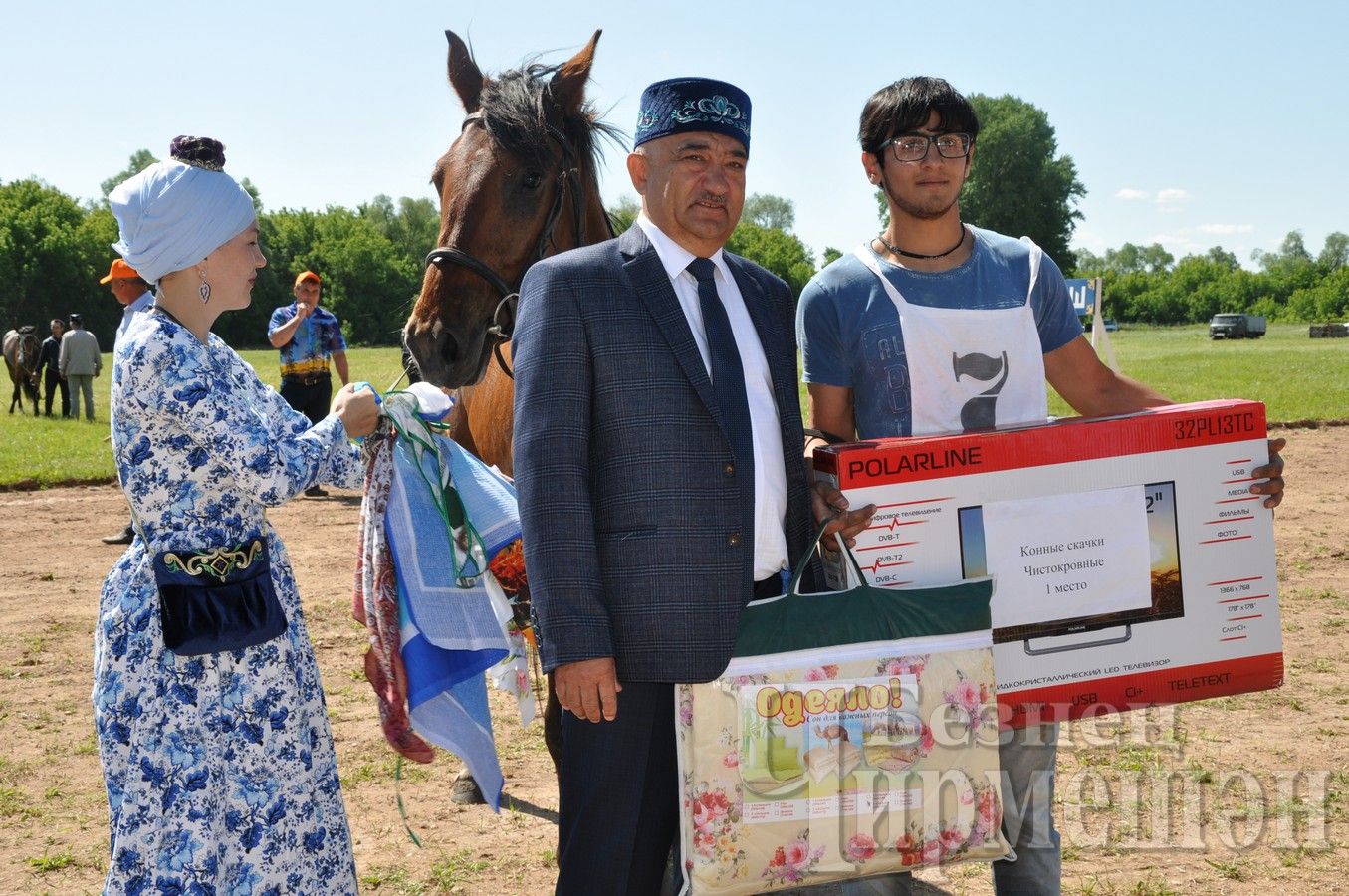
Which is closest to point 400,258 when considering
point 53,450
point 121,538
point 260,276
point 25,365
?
point 260,276

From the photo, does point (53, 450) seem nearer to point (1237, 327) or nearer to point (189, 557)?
point (189, 557)

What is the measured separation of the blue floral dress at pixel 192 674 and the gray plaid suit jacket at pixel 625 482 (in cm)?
64

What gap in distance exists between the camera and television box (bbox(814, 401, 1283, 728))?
2539mm

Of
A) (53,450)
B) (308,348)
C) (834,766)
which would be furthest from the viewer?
(53,450)

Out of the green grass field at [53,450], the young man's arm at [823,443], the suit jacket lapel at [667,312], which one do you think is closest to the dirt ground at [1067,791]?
the young man's arm at [823,443]

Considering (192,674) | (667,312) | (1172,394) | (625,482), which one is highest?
(1172,394)

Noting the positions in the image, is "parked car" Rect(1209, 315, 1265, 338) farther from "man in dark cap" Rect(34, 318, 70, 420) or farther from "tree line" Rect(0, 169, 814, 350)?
"man in dark cap" Rect(34, 318, 70, 420)

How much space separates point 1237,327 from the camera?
55.4 m

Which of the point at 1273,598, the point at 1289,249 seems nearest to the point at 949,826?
the point at 1273,598

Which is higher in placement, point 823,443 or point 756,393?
point 756,393

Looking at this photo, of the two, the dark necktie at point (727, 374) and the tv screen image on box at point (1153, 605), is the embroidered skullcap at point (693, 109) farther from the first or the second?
the tv screen image on box at point (1153, 605)

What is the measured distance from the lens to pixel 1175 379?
22.9 m

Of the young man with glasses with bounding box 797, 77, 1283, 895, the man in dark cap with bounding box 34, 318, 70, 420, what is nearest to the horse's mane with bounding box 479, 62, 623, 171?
the young man with glasses with bounding box 797, 77, 1283, 895

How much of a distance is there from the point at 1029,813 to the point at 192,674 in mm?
2172
